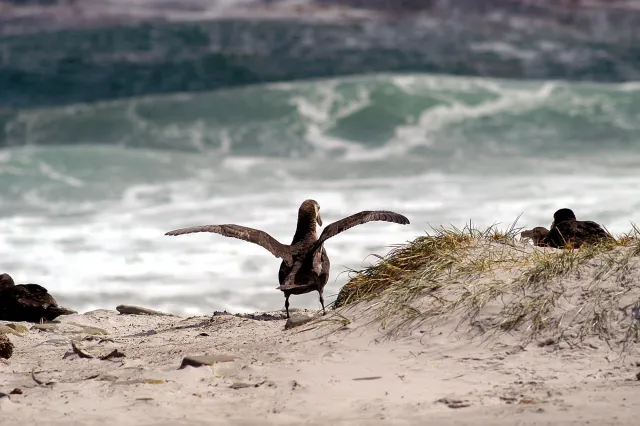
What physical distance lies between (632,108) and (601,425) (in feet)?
90.0

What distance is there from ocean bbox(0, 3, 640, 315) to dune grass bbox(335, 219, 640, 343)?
3.47ft

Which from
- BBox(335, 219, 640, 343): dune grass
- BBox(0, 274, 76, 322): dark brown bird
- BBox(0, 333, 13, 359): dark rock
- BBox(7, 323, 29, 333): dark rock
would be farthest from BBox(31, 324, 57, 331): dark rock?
BBox(335, 219, 640, 343): dune grass

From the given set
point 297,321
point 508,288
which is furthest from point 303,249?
point 508,288

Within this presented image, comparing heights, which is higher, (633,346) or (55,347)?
(55,347)

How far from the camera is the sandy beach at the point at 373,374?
194 inches

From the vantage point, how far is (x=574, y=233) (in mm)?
7676

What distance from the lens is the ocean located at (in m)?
13.2

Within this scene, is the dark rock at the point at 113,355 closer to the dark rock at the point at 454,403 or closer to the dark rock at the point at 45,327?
the dark rock at the point at 45,327

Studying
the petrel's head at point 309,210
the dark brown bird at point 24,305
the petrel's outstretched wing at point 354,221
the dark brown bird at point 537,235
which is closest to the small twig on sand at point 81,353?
the petrel's outstretched wing at point 354,221

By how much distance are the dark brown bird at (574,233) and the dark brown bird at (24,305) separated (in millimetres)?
3837

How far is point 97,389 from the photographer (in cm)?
565

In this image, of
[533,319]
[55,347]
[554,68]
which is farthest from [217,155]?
[533,319]

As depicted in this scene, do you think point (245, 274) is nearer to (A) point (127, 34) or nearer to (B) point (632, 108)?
(B) point (632, 108)

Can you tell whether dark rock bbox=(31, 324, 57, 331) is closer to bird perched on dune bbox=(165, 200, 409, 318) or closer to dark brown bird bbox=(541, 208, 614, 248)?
bird perched on dune bbox=(165, 200, 409, 318)
